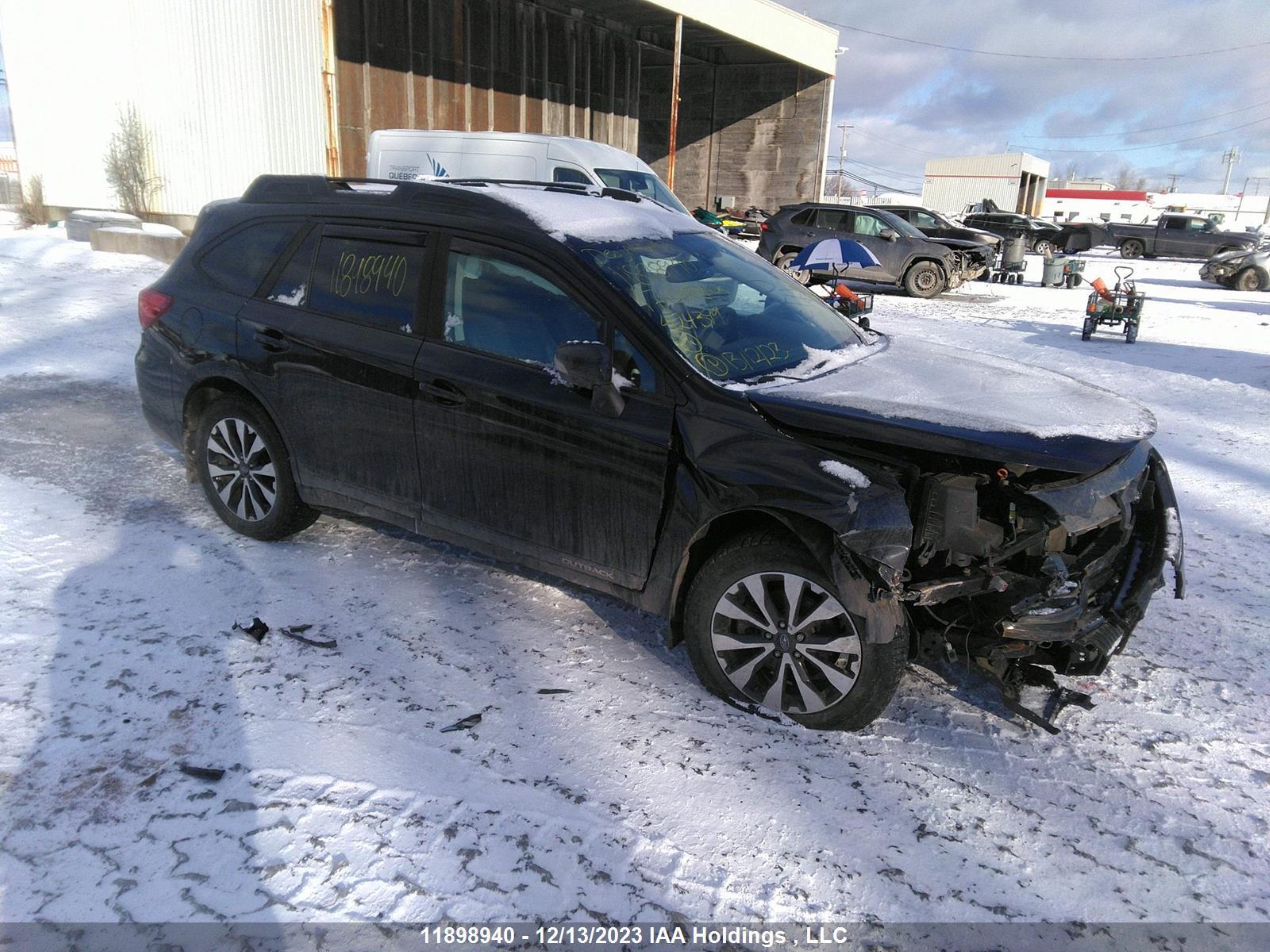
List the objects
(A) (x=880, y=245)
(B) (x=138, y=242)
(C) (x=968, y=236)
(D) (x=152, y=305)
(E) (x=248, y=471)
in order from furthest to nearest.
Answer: (C) (x=968, y=236)
(A) (x=880, y=245)
(B) (x=138, y=242)
(D) (x=152, y=305)
(E) (x=248, y=471)

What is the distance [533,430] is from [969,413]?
1.61m

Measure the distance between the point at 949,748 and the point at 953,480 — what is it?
0.97 metres

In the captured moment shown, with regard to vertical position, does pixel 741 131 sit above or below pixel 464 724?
above

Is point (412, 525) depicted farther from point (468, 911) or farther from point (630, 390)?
point (468, 911)

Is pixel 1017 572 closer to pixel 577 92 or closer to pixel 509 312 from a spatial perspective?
pixel 509 312

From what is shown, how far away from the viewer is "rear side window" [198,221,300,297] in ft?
14.1

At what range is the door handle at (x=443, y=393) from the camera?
358 centimetres

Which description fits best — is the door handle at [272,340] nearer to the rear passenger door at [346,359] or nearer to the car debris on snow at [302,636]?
the rear passenger door at [346,359]

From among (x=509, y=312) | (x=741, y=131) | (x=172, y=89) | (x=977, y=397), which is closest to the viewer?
(x=977, y=397)

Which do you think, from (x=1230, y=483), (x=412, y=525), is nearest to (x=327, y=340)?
(x=412, y=525)

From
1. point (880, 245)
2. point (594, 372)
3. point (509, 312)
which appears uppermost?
point (880, 245)

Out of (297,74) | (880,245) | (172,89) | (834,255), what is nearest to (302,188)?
(834,255)

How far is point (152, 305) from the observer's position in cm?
468

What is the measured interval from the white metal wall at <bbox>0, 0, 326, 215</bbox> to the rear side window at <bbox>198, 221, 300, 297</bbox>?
1402 cm
